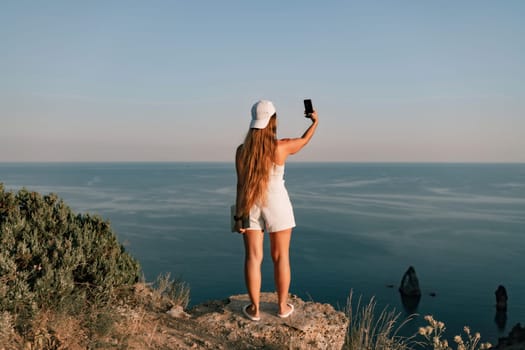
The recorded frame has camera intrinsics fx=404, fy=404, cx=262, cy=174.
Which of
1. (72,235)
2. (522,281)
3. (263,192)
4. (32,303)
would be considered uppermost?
(263,192)

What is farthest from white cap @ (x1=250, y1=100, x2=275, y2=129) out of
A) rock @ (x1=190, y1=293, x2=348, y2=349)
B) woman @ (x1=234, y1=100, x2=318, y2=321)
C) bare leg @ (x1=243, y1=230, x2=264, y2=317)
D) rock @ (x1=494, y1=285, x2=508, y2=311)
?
rock @ (x1=494, y1=285, x2=508, y2=311)

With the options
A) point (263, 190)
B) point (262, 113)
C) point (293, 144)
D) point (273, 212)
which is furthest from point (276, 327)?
point (262, 113)

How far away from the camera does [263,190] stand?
17.4ft

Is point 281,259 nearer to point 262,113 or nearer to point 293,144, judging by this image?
point 293,144

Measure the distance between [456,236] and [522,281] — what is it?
68.5 ft

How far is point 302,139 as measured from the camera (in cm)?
544

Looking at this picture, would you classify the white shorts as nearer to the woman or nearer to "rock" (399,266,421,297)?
the woman

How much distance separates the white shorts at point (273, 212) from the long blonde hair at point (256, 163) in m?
0.09

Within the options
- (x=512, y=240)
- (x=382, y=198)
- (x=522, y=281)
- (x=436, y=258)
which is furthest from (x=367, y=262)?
(x=382, y=198)

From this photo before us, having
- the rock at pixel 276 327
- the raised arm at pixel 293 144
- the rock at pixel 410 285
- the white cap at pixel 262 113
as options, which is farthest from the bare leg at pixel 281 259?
the rock at pixel 410 285

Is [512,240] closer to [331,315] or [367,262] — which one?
[367,262]

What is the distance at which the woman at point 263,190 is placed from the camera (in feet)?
→ 17.2

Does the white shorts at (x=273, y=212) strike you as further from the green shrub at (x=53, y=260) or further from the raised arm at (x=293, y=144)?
the green shrub at (x=53, y=260)

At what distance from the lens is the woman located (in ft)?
17.2
